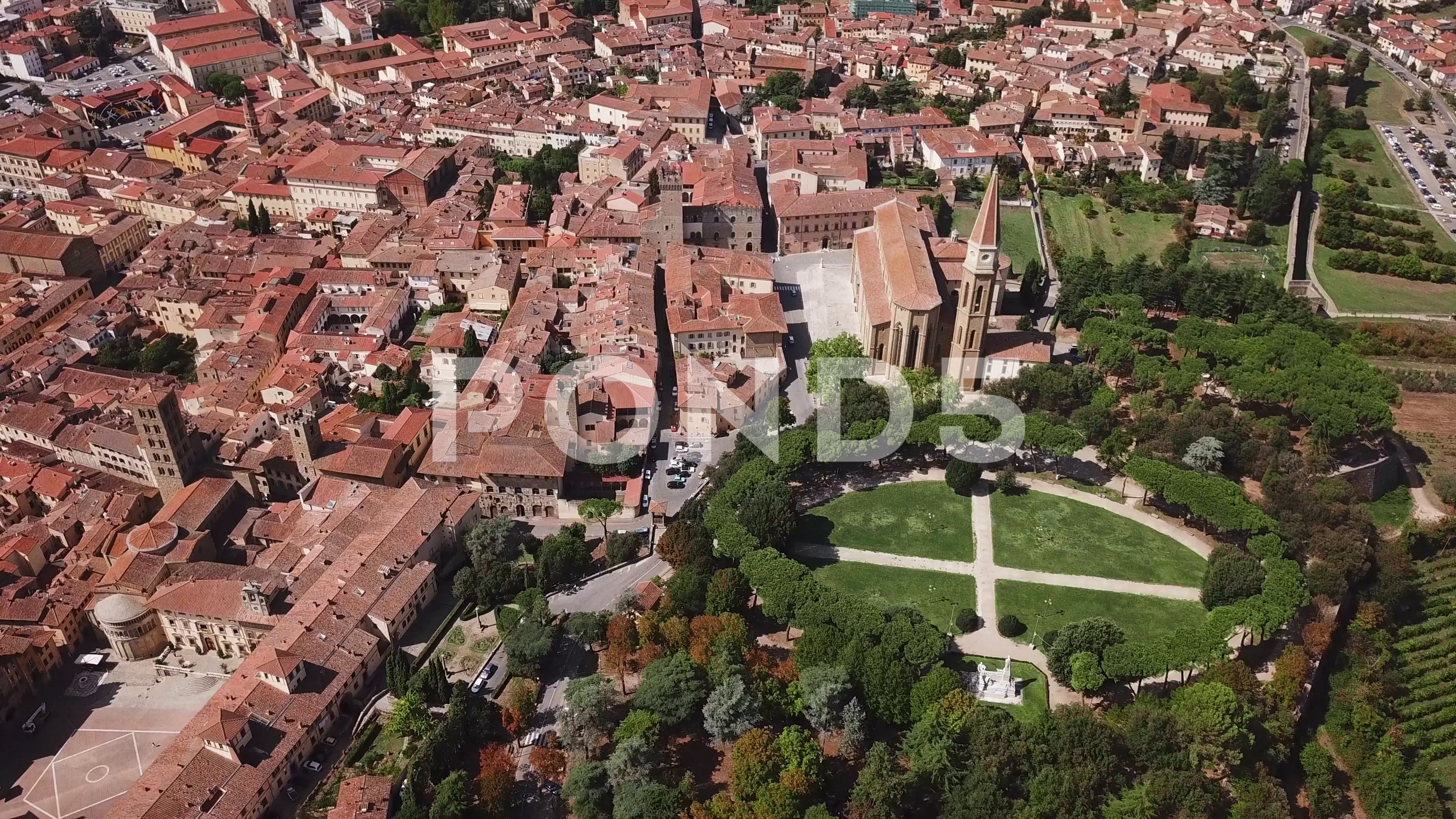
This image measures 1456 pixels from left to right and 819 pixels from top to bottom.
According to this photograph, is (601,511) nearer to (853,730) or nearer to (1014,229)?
(853,730)

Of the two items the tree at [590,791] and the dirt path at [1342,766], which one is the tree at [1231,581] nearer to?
the dirt path at [1342,766]

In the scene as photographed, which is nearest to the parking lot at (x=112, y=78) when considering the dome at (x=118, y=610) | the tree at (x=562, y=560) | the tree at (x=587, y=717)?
the dome at (x=118, y=610)

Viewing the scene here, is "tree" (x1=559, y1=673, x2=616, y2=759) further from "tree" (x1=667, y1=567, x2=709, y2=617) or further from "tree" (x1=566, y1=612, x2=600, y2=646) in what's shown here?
"tree" (x1=667, y1=567, x2=709, y2=617)

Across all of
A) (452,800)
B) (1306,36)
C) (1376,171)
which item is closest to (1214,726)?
(452,800)

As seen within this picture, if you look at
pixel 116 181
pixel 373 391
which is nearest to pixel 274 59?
pixel 116 181

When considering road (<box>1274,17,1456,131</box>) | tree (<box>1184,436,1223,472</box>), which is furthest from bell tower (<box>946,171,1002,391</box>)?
road (<box>1274,17,1456,131</box>)

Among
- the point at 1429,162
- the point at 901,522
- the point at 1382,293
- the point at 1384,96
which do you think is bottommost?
the point at 1382,293
